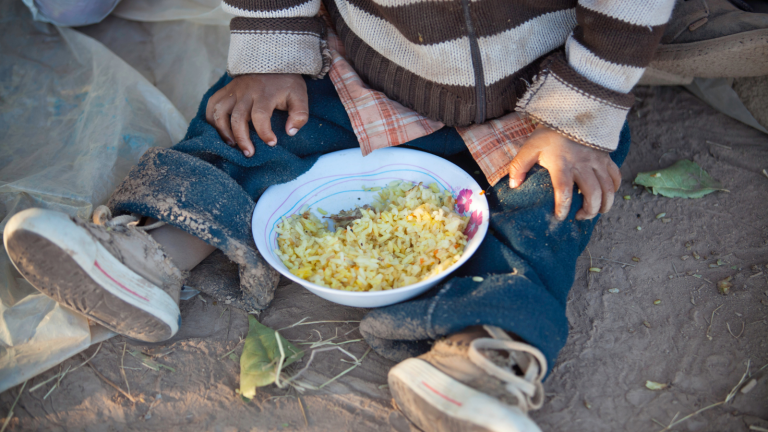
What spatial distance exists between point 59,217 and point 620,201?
1.94 m

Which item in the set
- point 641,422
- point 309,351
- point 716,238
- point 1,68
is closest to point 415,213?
point 309,351

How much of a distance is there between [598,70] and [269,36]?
1.06 metres

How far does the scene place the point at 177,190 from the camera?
146cm

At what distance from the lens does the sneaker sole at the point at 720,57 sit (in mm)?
1807

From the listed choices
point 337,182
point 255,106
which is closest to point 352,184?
point 337,182

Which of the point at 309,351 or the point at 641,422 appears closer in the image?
the point at 641,422

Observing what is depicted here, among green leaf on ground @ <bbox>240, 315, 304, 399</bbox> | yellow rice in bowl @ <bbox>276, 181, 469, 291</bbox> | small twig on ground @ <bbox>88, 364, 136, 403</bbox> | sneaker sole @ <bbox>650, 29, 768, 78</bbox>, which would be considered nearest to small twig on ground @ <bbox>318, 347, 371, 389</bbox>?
green leaf on ground @ <bbox>240, 315, 304, 399</bbox>

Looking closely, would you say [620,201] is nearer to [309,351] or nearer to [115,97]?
[309,351]

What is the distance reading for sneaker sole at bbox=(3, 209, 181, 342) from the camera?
118 cm

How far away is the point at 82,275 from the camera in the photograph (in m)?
1.22

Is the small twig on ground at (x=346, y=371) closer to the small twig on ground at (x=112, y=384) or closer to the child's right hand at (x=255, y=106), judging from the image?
the small twig on ground at (x=112, y=384)

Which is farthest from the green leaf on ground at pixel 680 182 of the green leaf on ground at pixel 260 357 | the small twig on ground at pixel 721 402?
the green leaf on ground at pixel 260 357

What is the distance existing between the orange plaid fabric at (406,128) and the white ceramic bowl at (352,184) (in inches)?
2.9

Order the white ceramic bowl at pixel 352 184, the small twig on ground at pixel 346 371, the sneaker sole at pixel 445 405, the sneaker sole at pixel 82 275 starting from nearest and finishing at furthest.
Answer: the sneaker sole at pixel 445 405, the sneaker sole at pixel 82 275, the small twig on ground at pixel 346 371, the white ceramic bowl at pixel 352 184
